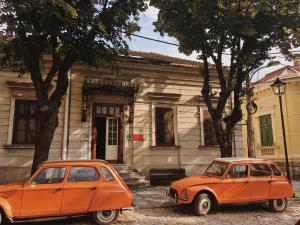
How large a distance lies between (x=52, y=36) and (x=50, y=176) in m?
4.81

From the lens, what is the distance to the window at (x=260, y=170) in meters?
9.46

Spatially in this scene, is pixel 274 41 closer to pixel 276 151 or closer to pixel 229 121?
pixel 229 121

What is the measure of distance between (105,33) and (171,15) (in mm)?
3132

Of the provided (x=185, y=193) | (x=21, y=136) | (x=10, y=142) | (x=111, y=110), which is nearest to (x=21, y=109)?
(x=21, y=136)

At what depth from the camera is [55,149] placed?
1354 centimetres

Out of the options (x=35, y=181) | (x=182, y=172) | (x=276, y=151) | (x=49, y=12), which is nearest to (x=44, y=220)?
(x=35, y=181)

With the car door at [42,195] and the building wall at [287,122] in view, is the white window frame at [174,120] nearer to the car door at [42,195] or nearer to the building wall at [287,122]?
the car door at [42,195]

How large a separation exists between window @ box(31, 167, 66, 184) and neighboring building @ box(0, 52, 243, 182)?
19.8ft

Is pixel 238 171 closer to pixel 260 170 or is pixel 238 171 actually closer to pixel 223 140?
pixel 260 170

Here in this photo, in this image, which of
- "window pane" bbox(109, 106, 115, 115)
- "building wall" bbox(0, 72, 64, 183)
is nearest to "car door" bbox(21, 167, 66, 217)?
"building wall" bbox(0, 72, 64, 183)

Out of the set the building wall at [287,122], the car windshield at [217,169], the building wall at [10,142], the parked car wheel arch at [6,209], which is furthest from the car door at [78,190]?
the building wall at [287,122]

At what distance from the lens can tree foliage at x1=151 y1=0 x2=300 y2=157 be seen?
10930 mm

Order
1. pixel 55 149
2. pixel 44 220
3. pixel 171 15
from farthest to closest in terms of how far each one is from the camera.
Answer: pixel 55 149
pixel 171 15
pixel 44 220

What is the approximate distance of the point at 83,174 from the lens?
25.8ft
